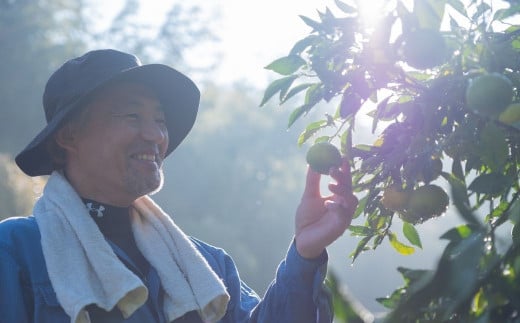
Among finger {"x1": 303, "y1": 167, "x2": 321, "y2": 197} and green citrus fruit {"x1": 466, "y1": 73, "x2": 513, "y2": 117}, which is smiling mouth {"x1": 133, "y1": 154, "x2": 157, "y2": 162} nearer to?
finger {"x1": 303, "y1": 167, "x2": 321, "y2": 197}

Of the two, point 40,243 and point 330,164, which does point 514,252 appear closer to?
point 330,164

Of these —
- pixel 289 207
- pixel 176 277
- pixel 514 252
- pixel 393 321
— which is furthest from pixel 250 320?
pixel 289 207

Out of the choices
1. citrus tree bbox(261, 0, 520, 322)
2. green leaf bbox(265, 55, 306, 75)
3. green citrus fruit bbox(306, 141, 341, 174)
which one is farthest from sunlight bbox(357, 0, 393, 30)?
green citrus fruit bbox(306, 141, 341, 174)

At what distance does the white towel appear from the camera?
180 cm

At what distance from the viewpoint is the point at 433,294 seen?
80cm

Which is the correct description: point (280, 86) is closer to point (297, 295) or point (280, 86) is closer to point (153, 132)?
point (297, 295)

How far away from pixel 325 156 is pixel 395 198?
148mm

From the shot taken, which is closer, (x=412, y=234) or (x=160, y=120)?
(x=412, y=234)

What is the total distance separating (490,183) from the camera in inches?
48.3

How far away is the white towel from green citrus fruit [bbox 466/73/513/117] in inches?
38.9

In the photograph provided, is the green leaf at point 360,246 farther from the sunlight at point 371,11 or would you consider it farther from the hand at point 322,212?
the sunlight at point 371,11

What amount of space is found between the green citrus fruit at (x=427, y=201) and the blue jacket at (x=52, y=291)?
15.1 inches

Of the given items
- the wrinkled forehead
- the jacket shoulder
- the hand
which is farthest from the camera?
the wrinkled forehead

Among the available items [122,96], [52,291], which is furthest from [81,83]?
[52,291]
